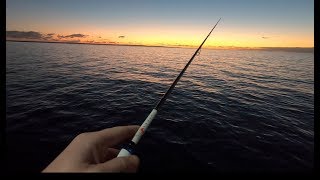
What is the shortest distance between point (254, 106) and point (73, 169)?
16.2 metres

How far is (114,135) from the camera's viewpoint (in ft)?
8.06

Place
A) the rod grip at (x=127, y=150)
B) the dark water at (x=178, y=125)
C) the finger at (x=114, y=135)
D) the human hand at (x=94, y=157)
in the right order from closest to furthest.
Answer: the human hand at (x=94, y=157) < the finger at (x=114, y=135) < the rod grip at (x=127, y=150) < the dark water at (x=178, y=125)

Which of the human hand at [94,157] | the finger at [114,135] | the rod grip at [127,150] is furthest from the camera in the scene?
the rod grip at [127,150]

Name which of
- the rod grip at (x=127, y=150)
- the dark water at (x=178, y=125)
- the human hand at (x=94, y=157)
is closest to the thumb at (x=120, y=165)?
the human hand at (x=94, y=157)

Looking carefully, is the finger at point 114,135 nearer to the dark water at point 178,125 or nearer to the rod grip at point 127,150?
the rod grip at point 127,150

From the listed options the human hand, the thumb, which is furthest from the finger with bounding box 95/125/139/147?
the thumb

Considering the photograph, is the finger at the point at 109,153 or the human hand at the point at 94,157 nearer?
the human hand at the point at 94,157

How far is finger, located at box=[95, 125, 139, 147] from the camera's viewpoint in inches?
90.4

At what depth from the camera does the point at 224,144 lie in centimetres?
946

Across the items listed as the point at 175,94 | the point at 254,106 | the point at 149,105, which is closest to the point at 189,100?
the point at 175,94

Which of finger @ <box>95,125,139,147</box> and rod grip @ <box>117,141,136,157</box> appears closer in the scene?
finger @ <box>95,125,139,147</box>

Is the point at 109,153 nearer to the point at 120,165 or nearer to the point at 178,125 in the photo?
the point at 120,165

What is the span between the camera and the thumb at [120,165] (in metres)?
1.78

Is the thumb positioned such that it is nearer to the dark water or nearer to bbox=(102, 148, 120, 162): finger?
bbox=(102, 148, 120, 162): finger
